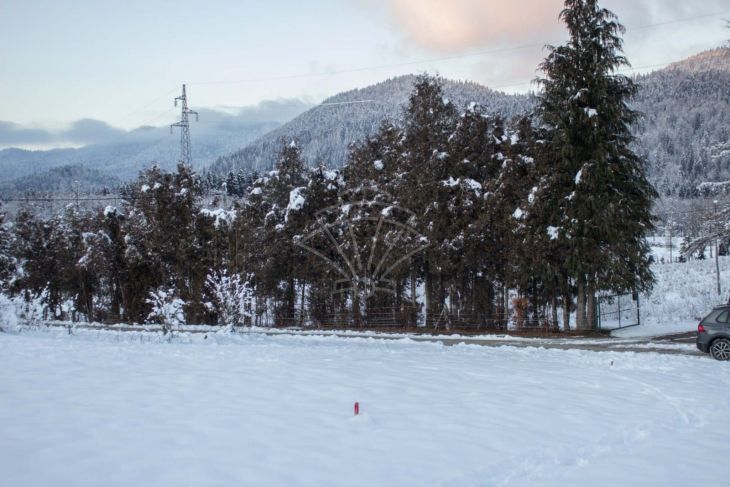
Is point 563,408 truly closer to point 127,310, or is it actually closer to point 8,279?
point 127,310

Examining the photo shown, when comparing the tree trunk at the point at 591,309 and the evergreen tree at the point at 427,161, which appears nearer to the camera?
the tree trunk at the point at 591,309

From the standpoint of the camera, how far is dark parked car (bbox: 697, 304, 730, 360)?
55.6 feet

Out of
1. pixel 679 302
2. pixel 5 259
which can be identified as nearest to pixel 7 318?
pixel 5 259

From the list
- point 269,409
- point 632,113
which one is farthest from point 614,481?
point 632,113

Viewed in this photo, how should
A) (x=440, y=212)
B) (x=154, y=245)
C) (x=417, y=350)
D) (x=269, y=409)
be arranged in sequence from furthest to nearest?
1. (x=154, y=245)
2. (x=440, y=212)
3. (x=417, y=350)
4. (x=269, y=409)

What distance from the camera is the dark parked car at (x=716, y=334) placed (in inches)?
667

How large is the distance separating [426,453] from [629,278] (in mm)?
19742

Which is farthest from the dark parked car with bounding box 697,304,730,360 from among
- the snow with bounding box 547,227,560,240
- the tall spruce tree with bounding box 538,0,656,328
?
the snow with bounding box 547,227,560,240

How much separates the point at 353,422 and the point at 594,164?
63.6ft

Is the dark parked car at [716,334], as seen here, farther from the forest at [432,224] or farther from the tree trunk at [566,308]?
the tree trunk at [566,308]

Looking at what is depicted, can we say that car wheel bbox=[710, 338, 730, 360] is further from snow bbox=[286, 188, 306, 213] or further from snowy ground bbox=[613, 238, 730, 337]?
snow bbox=[286, 188, 306, 213]

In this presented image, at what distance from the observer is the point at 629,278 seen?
80.2 ft

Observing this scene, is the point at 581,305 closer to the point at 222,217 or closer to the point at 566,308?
the point at 566,308

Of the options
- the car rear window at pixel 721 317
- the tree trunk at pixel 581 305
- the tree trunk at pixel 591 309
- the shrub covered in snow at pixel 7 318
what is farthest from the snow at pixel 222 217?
the car rear window at pixel 721 317
